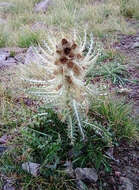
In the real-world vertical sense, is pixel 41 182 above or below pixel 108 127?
below

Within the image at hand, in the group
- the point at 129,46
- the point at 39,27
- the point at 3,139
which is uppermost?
the point at 39,27

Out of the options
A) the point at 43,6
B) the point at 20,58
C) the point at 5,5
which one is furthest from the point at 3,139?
the point at 5,5

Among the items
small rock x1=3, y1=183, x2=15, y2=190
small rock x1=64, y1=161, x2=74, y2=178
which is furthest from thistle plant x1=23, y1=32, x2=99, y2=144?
small rock x1=3, y1=183, x2=15, y2=190

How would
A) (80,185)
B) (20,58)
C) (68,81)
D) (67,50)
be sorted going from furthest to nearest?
(20,58) → (80,185) → (68,81) → (67,50)

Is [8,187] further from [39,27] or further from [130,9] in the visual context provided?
[130,9]

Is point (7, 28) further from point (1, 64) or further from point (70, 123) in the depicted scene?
point (70, 123)

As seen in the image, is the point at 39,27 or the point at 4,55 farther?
the point at 39,27

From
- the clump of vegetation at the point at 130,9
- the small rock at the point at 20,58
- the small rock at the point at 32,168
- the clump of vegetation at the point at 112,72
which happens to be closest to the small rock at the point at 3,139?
the small rock at the point at 32,168

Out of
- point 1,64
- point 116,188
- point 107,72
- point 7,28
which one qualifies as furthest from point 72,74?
point 7,28
